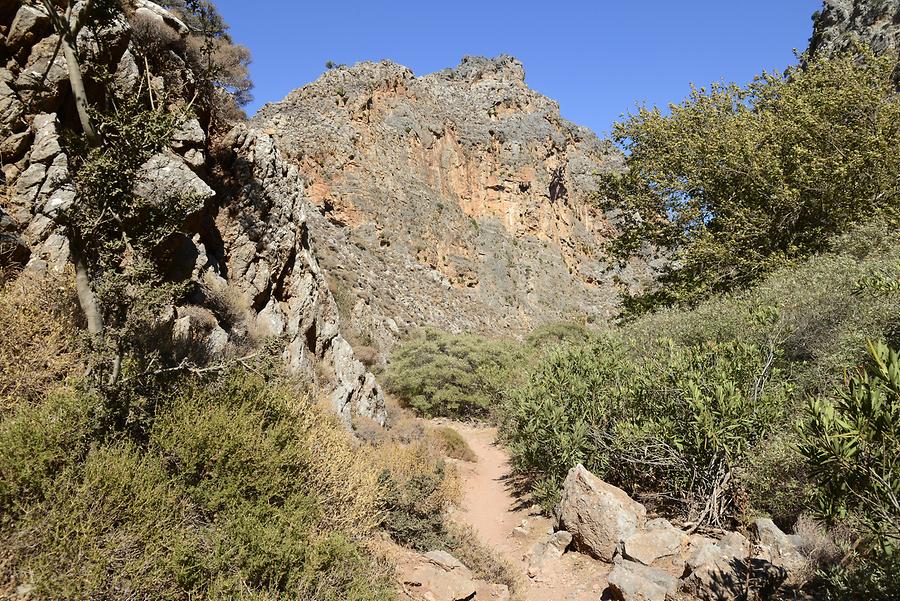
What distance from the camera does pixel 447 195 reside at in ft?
145

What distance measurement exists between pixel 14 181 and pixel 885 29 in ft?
118

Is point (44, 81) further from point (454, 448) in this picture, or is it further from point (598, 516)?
point (454, 448)

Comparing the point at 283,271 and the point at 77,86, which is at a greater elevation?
the point at 77,86

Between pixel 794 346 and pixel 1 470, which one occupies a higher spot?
pixel 794 346

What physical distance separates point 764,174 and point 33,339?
54.8 ft

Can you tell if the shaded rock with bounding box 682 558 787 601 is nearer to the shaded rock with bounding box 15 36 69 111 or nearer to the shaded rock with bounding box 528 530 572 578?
the shaded rock with bounding box 528 530 572 578

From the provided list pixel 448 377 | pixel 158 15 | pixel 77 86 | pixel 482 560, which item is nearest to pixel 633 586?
pixel 482 560

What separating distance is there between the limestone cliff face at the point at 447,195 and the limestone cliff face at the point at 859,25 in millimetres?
13578

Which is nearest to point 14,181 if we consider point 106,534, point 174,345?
point 174,345

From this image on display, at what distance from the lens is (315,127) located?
120 feet

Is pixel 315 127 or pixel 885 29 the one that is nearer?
pixel 885 29

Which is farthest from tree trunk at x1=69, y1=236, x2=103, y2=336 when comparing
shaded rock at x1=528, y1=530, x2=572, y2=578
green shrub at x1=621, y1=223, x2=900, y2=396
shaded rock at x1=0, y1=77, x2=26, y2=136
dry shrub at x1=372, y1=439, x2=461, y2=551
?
green shrub at x1=621, y1=223, x2=900, y2=396

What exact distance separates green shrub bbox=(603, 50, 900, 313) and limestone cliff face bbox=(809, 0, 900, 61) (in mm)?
9219

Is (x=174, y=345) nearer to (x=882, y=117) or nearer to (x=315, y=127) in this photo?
(x=882, y=117)
